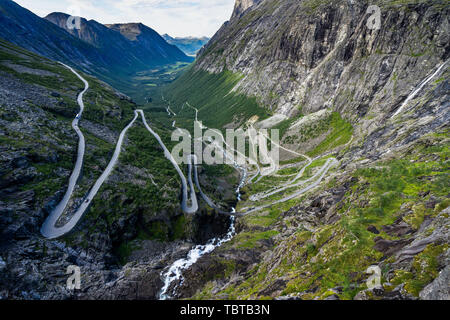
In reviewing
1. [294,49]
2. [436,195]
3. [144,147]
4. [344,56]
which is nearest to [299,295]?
[436,195]

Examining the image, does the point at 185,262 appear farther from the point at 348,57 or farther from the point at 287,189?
the point at 348,57

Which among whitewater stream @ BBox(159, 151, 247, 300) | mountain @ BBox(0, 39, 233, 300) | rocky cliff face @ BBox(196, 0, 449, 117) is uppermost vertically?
rocky cliff face @ BBox(196, 0, 449, 117)

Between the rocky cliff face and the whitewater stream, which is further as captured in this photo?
the rocky cliff face

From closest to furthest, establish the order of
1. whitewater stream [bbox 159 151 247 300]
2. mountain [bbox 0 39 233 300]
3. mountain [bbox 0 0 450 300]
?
1. mountain [bbox 0 0 450 300]
2. mountain [bbox 0 39 233 300]
3. whitewater stream [bbox 159 151 247 300]

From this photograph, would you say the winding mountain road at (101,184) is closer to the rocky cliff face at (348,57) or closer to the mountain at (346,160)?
the mountain at (346,160)

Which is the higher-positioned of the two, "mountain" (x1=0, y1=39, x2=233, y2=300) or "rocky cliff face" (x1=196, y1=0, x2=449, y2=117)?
"rocky cliff face" (x1=196, y1=0, x2=449, y2=117)

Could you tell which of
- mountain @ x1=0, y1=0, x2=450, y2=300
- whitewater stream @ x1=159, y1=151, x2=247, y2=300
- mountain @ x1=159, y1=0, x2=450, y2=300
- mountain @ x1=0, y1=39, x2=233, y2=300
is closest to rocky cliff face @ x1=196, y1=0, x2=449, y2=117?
mountain @ x1=159, y1=0, x2=450, y2=300

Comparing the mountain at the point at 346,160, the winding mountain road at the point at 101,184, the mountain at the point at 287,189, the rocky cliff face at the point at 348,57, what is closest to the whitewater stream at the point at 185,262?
the mountain at the point at 287,189

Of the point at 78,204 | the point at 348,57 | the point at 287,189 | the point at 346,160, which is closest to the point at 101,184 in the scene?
the point at 78,204

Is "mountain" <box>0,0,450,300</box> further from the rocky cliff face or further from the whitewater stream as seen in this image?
the rocky cliff face
